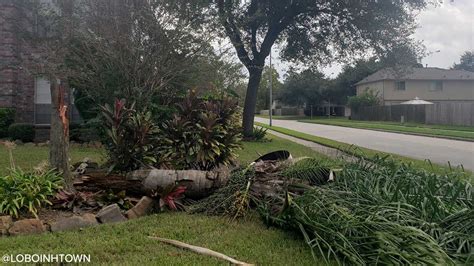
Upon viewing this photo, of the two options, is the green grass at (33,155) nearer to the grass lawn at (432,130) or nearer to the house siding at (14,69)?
the house siding at (14,69)

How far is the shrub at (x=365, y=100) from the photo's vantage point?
165ft

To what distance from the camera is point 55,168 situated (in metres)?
6.21

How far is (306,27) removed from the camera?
1997 cm

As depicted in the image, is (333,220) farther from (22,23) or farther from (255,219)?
(22,23)

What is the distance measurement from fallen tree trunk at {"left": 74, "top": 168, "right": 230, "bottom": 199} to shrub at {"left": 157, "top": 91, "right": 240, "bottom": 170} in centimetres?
92

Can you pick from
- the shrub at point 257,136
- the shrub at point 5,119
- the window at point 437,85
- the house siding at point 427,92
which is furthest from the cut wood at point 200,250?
the window at point 437,85

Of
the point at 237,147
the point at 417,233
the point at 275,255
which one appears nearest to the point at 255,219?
the point at 275,255

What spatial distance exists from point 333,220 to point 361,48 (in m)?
16.0

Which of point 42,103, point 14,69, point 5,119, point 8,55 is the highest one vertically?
point 8,55

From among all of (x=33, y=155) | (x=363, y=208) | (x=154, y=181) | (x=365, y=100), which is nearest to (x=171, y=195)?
(x=154, y=181)

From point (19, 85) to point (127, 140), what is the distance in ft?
38.7

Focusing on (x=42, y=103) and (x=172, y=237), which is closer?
(x=172, y=237)

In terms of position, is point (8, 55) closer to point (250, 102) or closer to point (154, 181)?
point (250, 102)

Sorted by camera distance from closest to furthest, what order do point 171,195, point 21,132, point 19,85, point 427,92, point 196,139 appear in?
point 171,195, point 196,139, point 21,132, point 19,85, point 427,92
